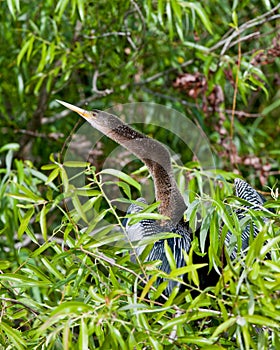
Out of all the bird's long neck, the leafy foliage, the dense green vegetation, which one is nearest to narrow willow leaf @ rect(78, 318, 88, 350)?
the leafy foliage

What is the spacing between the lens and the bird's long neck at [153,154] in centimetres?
102

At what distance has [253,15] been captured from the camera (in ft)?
Result: 8.25

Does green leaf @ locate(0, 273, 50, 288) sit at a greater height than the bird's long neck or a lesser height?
lesser

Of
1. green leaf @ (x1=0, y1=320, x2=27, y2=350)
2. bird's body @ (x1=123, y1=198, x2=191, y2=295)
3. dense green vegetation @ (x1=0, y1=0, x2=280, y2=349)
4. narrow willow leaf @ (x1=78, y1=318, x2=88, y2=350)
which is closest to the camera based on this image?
narrow willow leaf @ (x1=78, y1=318, x2=88, y2=350)

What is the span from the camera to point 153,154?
1049mm

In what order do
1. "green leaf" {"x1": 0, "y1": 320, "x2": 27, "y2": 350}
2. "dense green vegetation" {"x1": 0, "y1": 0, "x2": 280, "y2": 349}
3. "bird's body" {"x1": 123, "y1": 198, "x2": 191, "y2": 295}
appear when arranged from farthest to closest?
1. "dense green vegetation" {"x1": 0, "y1": 0, "x2": 280, "y2": 349}
2. "bird's body" {"x1": 123, "y1": 198, "x2": 191, "y2": 295}
3. "green leaf" {"x1": 0, "y1": 320, "x2": 27, "y2": 350}

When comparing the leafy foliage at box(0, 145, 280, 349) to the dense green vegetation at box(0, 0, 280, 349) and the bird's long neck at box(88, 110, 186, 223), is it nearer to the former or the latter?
the bird's long neck at box(88, 110, 186, 223)

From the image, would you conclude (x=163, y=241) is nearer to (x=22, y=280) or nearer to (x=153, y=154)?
(x=153, y=154)

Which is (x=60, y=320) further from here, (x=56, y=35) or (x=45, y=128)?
(x=45, y=128)

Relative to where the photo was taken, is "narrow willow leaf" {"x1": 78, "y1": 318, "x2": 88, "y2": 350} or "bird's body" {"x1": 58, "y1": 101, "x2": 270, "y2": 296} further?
"bird's body" {"x1": 58, "y1": 101, "x2": 270, "y2": 296}

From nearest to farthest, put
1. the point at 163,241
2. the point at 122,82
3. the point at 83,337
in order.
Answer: the point at 83,337
the point at 163,241
the point at 122,82

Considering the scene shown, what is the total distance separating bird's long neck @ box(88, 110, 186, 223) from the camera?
1.02m

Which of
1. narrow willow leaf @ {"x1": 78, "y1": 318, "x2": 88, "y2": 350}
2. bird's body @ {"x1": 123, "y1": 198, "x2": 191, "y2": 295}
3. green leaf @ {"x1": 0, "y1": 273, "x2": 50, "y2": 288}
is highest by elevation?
narrow willow leaf @ {"x1": 78, "y1": 318, "x2": 88, "y2": 350}

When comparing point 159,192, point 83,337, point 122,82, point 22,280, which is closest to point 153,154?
point 159,192
